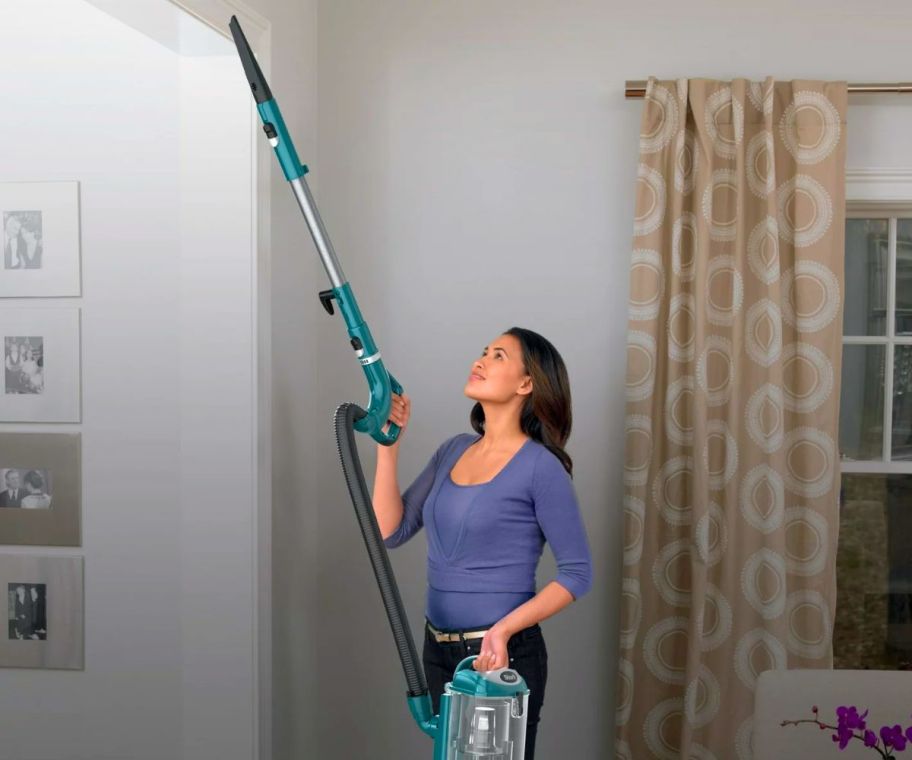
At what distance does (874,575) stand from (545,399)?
59.5 inches

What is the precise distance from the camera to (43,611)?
8.74 ft

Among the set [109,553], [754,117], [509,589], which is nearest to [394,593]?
[509,589]

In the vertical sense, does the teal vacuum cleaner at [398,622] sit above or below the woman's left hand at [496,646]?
above

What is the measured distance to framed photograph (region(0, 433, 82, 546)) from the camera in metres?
2.65

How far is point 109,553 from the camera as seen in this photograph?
2.64 metres

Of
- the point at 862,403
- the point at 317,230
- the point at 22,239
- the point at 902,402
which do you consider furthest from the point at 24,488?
the point at 902,402

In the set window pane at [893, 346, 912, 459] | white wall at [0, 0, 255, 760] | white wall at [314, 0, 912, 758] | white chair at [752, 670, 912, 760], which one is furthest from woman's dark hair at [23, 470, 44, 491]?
window pane at [893, 346, 912, 459]

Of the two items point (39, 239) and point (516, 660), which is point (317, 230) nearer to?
point (516, 660)

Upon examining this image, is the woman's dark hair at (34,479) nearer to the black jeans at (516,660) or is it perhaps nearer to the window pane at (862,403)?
the black jeans at (516,660)

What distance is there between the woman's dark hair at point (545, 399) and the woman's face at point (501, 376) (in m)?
0.01

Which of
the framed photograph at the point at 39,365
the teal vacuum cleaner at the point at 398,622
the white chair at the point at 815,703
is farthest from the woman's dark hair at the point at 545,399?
the framed photograph at the point at 39,365

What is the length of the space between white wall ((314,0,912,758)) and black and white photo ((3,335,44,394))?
29.8 inches

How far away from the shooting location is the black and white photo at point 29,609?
2.66 meters

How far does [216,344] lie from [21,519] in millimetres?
748
